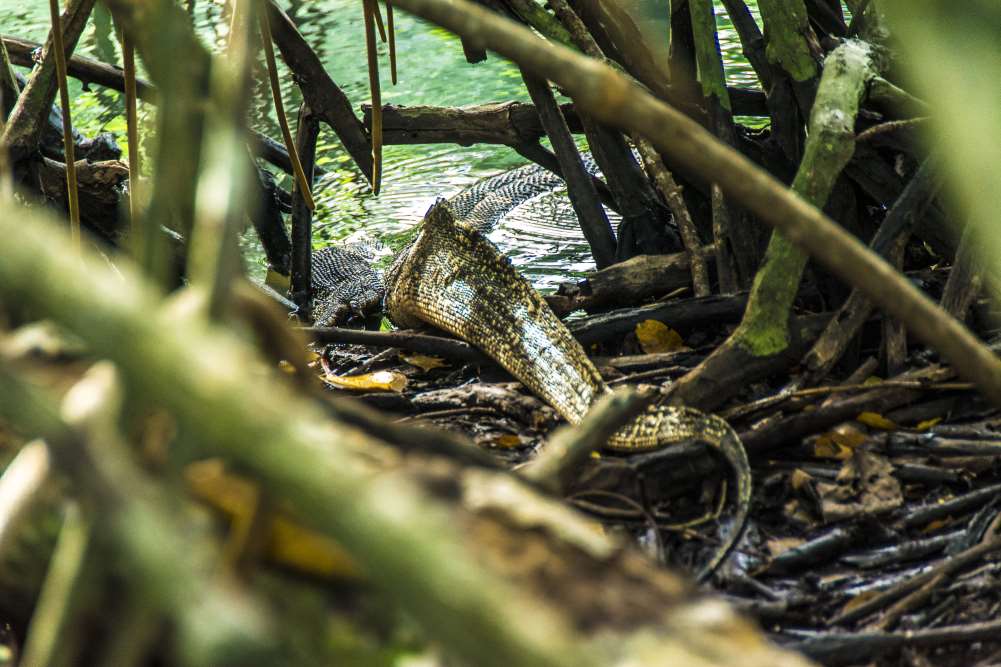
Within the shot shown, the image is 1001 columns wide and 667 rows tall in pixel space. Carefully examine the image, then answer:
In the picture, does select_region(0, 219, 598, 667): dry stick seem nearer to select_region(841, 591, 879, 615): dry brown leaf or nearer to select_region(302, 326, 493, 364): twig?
select_region(841, 591, 879, 615): dry brown leaf

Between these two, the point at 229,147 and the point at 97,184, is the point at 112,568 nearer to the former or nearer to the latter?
the point at 229,147

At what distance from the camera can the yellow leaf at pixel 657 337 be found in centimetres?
305

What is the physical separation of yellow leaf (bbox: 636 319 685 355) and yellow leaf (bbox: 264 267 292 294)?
2356 millimetres

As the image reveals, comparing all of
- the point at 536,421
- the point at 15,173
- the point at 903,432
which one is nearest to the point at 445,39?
the point at 15,173

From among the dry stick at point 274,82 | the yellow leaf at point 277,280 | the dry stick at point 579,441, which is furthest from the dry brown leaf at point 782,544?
the yellow leaf at point 277,280

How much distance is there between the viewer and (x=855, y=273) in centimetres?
96

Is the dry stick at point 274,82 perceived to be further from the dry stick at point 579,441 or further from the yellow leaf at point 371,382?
the dry stick at point 579,441

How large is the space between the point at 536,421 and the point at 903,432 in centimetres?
100

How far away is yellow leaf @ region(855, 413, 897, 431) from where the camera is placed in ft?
7.85

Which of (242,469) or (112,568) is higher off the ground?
(242,469)

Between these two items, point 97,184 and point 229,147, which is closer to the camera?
point 229,147

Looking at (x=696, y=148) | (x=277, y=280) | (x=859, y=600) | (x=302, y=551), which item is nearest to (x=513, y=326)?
(x=859, y=600)

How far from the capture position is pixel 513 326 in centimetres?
322

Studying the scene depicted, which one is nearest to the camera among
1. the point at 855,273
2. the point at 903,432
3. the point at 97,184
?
the point at 855,273
